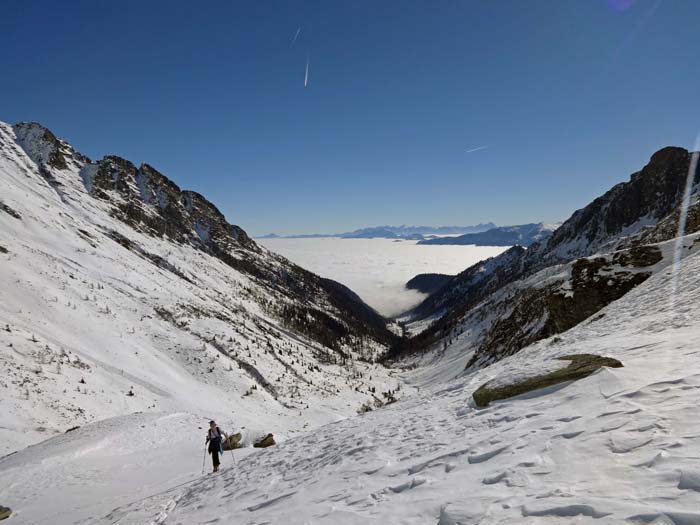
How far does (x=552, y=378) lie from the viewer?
947cm

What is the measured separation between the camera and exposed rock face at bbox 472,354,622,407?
9.07 m

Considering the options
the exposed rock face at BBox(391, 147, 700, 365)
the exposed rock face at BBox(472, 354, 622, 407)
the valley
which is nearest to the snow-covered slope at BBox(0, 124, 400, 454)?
the valley

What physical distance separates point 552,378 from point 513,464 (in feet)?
15.0

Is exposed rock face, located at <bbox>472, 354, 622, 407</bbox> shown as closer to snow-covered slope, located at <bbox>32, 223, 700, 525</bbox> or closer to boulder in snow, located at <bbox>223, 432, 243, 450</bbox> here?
snow-covered slope, located at <bbox>32, 223, 700, 525</bbox>

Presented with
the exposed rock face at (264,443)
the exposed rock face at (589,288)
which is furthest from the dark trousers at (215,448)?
the exposed rock face at (589,288)

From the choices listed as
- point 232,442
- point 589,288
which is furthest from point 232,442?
point 589,288

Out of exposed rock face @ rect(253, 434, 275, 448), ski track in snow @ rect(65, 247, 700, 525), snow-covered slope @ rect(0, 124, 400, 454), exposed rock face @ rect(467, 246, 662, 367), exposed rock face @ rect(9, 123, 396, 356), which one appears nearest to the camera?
ski track in snow @ rect(65, 247, 700, 525)

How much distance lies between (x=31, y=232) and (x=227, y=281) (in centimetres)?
7467

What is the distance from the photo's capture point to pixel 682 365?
793 centimetres

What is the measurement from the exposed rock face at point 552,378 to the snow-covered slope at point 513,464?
34 centimetres

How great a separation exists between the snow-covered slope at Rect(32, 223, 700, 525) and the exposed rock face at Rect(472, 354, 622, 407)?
341 millimetres

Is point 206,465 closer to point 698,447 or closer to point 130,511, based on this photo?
point 130,511

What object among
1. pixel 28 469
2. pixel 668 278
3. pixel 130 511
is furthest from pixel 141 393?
pixel 668 278

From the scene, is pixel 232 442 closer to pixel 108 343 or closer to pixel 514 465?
pixel 514 465
